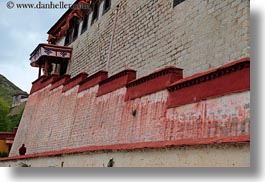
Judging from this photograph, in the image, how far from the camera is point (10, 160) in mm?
8922

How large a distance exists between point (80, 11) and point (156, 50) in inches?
240

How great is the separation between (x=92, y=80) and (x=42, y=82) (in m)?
4.40

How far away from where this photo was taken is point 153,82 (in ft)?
19.4

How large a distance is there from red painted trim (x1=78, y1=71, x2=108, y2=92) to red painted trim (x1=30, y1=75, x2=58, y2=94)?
2692 mm

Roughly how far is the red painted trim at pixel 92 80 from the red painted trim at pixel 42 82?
106 inches

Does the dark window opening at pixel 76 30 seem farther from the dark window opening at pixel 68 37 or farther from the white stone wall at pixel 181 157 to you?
the white stone wall at pixel 181 157

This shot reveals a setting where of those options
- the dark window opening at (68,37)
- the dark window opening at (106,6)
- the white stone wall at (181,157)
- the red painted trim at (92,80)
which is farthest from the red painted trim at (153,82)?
the dark window opening at (68,37)

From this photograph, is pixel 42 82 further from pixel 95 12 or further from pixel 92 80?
pixel 92 80

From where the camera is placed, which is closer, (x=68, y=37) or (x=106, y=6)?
(x=106, y=6)

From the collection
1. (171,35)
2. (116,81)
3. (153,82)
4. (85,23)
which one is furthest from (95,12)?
(153,82)

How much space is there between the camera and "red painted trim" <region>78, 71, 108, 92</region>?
850 centimetres

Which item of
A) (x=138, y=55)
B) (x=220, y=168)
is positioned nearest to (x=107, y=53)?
(x=138, y=55)

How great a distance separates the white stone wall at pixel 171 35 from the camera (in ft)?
17.0

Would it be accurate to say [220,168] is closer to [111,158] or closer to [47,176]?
[47,176]
